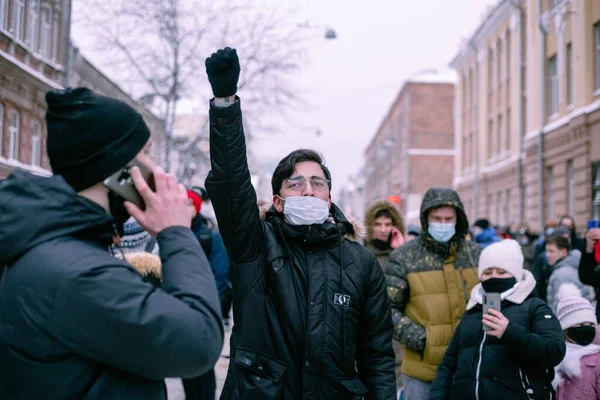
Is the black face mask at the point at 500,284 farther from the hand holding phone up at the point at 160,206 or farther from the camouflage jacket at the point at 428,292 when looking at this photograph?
the hand holding phone up at the point at 160,206

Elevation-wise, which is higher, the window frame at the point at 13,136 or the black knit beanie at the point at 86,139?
the window frame at the point at 13,136

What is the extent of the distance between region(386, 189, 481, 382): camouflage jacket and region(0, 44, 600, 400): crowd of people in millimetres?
12

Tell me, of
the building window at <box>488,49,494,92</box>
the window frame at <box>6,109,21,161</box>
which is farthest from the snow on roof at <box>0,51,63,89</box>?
the building window at <box>488,49,494,92</box>

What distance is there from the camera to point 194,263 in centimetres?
201

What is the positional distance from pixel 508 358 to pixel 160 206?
287 cm

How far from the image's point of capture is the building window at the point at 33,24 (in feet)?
78.3

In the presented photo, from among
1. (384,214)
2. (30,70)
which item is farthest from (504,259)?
(30,70)

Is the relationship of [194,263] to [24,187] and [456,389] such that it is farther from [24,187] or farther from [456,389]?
[456,389]

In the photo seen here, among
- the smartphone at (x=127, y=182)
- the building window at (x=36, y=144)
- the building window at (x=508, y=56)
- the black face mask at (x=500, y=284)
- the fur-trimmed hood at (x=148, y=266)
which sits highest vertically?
the building window at (x=508, y=56)

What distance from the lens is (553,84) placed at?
2569cm

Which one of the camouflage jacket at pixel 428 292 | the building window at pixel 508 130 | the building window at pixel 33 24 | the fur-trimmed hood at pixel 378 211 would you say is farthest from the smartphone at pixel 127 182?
the building window at pixel 508 130

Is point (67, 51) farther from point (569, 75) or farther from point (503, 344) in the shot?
point (503, 344)

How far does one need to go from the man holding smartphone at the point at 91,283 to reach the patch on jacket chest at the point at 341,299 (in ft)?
4.22

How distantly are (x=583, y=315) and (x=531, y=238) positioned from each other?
41.0 feet
